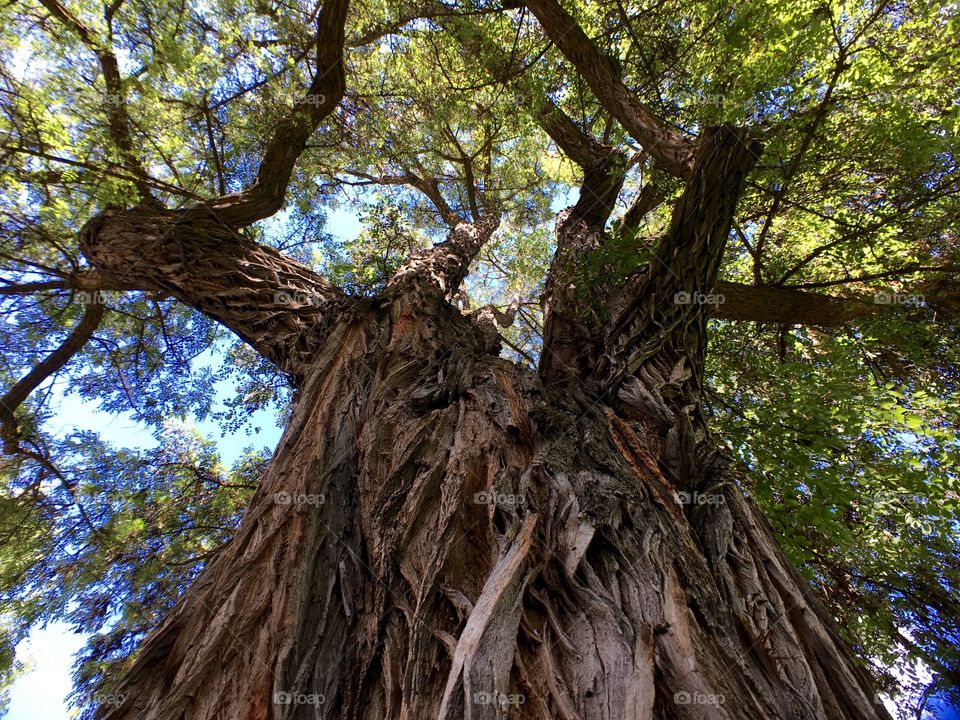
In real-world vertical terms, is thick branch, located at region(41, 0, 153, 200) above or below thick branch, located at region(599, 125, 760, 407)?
above

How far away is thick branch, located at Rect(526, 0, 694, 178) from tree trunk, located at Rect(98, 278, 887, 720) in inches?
102

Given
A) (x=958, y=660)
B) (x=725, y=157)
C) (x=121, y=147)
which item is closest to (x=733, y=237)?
(x=725, y=157)

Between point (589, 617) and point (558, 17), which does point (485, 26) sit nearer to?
point (558, 17)
